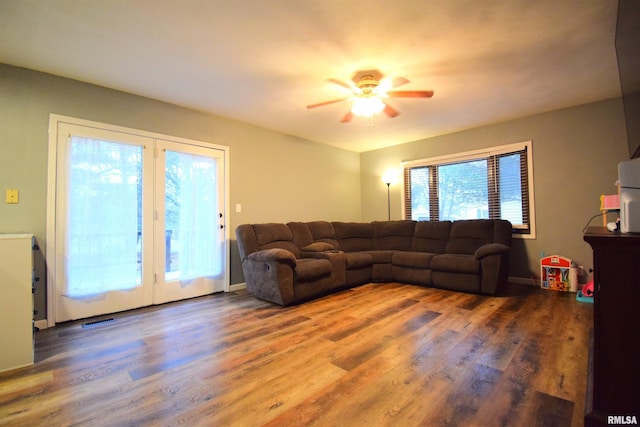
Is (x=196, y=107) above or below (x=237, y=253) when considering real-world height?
above

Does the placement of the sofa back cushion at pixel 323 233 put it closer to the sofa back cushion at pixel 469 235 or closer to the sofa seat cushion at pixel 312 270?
the sofa seat cushion at pixel 312 270

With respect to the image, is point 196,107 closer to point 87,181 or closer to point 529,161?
point 87,181

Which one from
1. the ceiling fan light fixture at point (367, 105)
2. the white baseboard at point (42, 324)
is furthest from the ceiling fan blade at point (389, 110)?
the white baseboard at point (42, 324)

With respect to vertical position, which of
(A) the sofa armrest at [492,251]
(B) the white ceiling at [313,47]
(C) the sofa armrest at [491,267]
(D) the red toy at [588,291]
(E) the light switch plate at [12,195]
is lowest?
(D) the red toy at [588,291]

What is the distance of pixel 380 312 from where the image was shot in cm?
290

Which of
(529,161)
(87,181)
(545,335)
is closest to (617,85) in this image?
(529,161)

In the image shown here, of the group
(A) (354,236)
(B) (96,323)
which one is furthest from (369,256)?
(B) (96,323)

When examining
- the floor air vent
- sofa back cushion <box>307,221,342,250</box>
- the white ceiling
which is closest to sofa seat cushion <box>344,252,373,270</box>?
sofa back cushion <box>307,221,342,250</box>

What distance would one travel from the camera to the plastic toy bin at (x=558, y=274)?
3.55m

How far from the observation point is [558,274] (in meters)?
3.67

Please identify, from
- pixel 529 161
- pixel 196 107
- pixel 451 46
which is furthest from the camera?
pixel 529 161

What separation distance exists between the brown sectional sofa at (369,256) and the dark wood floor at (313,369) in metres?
0.47

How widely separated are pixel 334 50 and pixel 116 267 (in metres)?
3.14

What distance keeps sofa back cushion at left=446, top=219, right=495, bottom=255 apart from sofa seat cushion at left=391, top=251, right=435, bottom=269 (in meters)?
0.51
